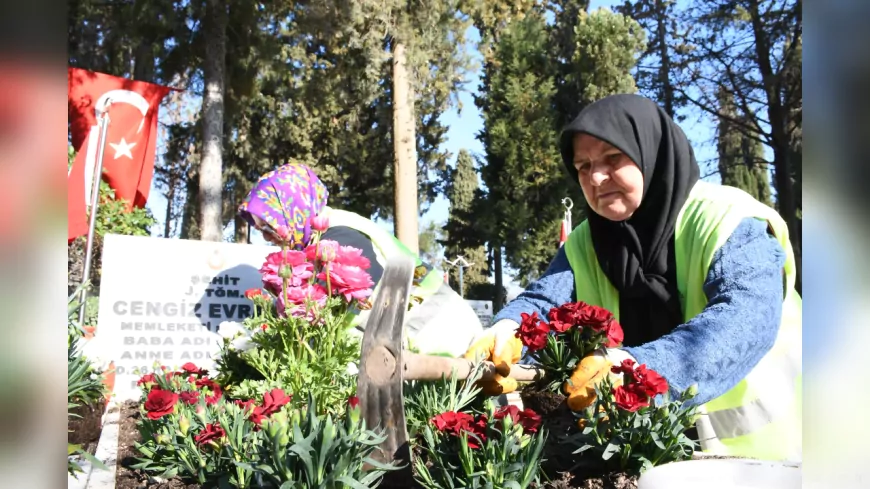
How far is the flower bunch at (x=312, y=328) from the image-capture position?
209 cm

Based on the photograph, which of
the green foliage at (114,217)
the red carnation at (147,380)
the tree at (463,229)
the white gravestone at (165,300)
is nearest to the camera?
the red carnation at (147,380)

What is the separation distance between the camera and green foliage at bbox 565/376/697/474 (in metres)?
1.19

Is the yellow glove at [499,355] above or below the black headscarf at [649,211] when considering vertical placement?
below

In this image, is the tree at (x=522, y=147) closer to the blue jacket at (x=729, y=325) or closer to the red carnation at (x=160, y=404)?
the blue jacket at (x=729, y=325)

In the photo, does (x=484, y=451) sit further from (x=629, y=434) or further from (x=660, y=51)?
(x=660, y=51)

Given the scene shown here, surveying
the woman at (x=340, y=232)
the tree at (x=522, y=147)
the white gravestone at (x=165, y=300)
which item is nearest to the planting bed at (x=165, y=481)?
the woman at (x=340, y=232)

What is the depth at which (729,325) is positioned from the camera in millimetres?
1438

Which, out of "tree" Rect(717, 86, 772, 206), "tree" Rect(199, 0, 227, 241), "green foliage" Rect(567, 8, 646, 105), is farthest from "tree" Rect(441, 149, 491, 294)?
"tree" Rect(199, 0, 227, 241)

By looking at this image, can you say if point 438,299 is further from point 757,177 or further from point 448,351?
point 757,177

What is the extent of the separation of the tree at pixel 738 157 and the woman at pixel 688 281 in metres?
9.70

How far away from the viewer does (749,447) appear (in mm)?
1693

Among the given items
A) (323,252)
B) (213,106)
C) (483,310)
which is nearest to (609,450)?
(323,252)
